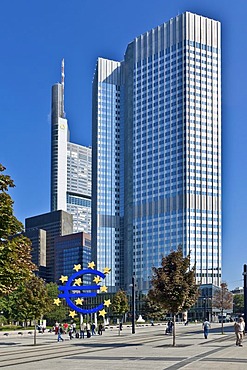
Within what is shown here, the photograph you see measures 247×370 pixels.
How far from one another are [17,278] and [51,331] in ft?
225

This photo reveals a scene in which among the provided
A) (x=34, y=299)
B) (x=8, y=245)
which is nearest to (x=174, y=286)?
(x=34, y=299)

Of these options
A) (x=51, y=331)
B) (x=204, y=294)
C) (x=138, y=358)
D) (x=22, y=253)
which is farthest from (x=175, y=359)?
(x=204, y=294)

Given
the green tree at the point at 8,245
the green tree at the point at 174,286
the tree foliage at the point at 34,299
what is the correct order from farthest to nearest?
the tree foliage at the point at 34,299 → the green tree at the point at 174,286 → the green tree at the point at 8,245

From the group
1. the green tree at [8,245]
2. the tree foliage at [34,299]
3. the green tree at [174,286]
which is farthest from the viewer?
the tree foliage at [34,299]

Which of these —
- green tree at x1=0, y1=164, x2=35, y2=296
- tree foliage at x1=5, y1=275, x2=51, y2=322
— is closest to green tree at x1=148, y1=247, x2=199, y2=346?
tree foliage at x1=5, y1=275, x2=51, y2=322

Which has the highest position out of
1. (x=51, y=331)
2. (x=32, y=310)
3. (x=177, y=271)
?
(x=177, y=271)

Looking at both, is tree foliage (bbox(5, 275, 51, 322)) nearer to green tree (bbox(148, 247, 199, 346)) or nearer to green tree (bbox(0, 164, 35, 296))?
green tree (bbox(148, 247, 199, 346))

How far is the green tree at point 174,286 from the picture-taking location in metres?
45.7

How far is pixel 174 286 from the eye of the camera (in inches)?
1800

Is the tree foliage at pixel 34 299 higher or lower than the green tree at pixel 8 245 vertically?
lower

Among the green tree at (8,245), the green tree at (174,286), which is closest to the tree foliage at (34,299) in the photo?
the green tree at (174,286)

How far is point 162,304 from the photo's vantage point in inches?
1833

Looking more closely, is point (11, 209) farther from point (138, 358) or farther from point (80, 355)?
point (80, 355)

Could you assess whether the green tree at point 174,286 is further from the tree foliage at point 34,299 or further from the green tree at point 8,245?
the green tree at point 8,245
